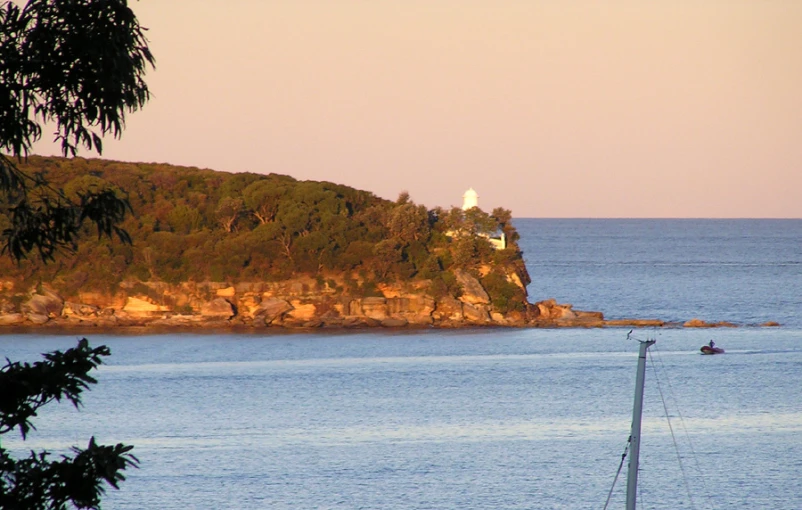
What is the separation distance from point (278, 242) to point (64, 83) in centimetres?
5713

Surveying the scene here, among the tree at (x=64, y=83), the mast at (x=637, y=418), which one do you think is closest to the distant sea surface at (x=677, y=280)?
the mast at (x=637, y=418)

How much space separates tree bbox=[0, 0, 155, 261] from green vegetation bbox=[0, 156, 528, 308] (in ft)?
173

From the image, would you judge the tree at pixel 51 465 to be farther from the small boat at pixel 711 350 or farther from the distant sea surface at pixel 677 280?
the distant sea surface at pixel 677 280

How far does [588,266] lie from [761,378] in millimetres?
79015

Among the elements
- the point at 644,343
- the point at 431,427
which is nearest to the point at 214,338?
the point at 431,427

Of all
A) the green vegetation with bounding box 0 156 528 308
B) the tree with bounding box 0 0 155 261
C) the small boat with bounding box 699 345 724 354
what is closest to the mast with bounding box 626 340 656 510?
the tree with bounding box 0 0 155 261

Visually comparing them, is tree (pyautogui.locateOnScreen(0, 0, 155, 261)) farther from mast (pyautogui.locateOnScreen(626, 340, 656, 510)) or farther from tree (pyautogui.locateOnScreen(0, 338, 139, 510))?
mast (pyautogui.locateOnScreen(626, 340, 656, 510))

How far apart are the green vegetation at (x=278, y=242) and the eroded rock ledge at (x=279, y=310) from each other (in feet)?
2.43

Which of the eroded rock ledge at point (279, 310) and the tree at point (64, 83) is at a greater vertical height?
the tree at point (64, 83)

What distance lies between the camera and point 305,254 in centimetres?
6350

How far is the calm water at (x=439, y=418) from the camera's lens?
2622 centimetres

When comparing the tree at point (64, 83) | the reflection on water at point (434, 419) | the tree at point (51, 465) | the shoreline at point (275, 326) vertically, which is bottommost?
the reflection on water at point (434, 419)

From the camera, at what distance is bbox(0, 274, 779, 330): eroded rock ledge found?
59438 millimetres

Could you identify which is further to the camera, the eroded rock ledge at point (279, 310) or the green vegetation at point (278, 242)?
the green vegetation at point (278, 242)
